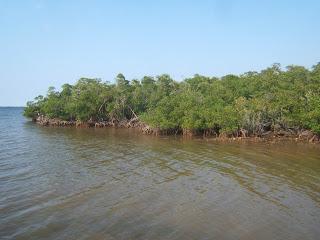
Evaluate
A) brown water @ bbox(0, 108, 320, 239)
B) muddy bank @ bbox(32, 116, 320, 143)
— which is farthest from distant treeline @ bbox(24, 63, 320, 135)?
brown water @ bbox(0, 108, 320, 239)

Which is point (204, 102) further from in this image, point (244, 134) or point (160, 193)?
point (160, 193)

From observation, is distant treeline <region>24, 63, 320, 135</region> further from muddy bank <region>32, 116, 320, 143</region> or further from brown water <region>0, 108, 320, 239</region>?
brown water <region>0, 108, 320, 239</region>

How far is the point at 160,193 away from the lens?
50.6ft

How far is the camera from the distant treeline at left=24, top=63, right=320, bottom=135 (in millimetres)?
32688

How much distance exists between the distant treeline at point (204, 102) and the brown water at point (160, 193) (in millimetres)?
6279

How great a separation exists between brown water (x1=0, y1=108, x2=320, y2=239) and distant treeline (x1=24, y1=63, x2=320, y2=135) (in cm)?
628

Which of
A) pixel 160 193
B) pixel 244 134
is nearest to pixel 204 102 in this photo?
pixel 244 134

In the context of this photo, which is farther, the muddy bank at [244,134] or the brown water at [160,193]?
the muddy bank at [244,134]

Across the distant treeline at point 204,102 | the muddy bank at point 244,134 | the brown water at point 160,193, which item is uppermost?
the distant treeline at point 204,102

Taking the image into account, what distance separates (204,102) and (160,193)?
22923 mm

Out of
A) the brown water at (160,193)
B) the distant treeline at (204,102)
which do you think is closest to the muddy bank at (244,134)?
the distant treeline at (204,102)

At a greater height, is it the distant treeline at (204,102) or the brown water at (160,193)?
the distant treeline at (204,102)

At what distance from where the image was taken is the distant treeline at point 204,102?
32.7 meters

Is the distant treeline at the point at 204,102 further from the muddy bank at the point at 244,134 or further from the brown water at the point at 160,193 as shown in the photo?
the brown water at the point at 160,193
